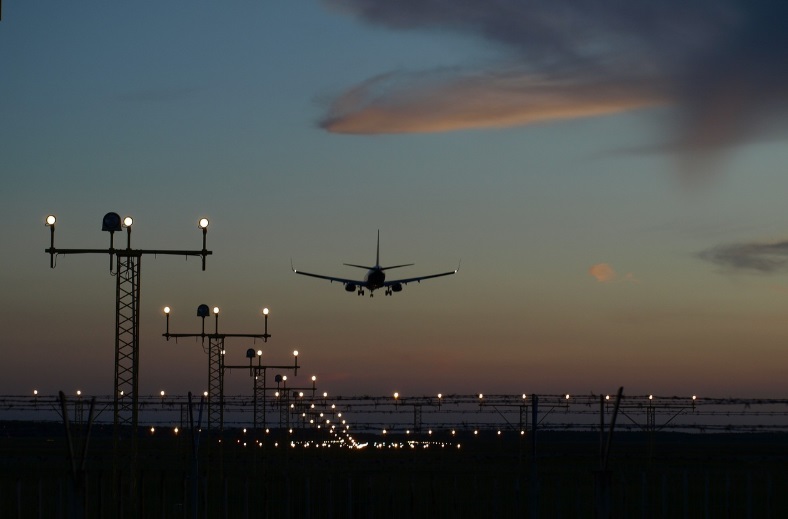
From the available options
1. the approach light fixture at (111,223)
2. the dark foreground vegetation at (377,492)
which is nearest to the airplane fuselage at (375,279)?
the dark foreground vegetation at (377,492)

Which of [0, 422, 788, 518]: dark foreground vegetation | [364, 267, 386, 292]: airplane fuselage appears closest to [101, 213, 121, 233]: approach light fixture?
[0, 422, 788, 518]: dark foreground vegetation

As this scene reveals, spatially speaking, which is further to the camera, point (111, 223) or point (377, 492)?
point (377, 492)

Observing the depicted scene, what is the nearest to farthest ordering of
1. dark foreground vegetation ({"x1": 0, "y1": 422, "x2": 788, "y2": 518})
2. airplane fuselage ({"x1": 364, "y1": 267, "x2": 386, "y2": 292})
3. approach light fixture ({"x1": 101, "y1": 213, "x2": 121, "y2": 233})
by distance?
1. dark foreground vegetation ({"x1": 0, "y1": 422, "x2": 788, "y2": 518})
2. approach light fixture ({"x1": 101, "y1": 213, "x2": 121, "y2": 233})
3. airplane fuselage ({"x1": 364, "y1": 267, "x2": 386, "y2": 292})

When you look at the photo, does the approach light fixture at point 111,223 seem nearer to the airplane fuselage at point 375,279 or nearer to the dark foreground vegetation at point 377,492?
the dark foreground vegetation at point 377,492

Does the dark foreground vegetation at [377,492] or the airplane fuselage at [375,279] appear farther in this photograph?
the airplane fuselage at [375,279]

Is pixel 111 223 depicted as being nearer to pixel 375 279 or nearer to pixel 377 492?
pixel 377 492

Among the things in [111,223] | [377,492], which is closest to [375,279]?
[377,492]

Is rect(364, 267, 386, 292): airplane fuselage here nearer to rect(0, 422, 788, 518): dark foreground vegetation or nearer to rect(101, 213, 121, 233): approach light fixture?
rect(0, 422, 788, 518): dark foreground vegetation

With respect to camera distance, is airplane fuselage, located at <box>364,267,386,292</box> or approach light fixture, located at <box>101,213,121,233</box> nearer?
approach light fixture, located at <box>101,213,121,233</box>

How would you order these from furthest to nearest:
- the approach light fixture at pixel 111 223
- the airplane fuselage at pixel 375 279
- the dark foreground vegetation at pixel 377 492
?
the airplane fuselage at pixel 375 279 < the approach light fixture at pixel 111 223 < the dark foreground vegetation at pixel 377 492

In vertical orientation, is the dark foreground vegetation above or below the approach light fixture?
below

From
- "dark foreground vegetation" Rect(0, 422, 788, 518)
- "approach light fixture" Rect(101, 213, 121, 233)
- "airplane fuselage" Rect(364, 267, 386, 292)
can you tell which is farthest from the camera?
"airplane fuselage" Rect(364, 267, 386, 292)

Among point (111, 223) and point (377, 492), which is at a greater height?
point (111, 223)

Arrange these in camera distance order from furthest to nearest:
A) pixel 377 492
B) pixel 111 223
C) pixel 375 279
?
pixel 375 279, pixel 377 492, pixel 111 223
